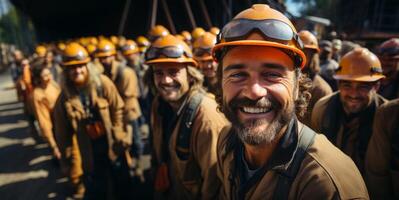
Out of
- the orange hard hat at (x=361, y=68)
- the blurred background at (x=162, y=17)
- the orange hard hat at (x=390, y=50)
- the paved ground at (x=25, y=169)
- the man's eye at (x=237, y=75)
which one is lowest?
the paved ground at (x=25, y=169)

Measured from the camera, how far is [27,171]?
5.47m

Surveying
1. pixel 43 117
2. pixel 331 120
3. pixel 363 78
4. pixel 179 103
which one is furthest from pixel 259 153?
pixel 43 117

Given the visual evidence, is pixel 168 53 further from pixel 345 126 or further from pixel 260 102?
pixel 345 126

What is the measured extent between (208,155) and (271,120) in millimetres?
848

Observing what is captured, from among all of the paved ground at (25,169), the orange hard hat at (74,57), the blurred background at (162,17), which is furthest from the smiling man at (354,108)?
the blurred background at (162,17)

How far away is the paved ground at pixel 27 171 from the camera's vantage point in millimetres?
4539

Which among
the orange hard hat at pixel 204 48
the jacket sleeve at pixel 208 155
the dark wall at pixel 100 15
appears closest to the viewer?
the jacket sleeve at pixel 208 155

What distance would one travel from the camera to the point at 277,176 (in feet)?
4.71

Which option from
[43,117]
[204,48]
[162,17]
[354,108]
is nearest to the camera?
[354,108]

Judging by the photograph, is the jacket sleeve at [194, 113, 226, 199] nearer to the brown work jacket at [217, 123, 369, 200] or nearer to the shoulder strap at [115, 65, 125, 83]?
the brown work jacket at [217, 123, 369, 200]

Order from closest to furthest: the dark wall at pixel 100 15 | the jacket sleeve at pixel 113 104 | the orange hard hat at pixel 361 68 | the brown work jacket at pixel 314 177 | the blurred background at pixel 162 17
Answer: the brown work jacket at pixel 314 177, the orange hard hat at pixel 361 68, the jacket sleeve at pixel 113 104, the blurred background at pixel 162 17, the dark wall at pixel 100 15

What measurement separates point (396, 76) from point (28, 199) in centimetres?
590

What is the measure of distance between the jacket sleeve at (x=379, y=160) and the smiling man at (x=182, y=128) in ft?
4.36

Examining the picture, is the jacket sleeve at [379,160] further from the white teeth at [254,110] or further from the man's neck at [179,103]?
the man's neck at [179,103]
